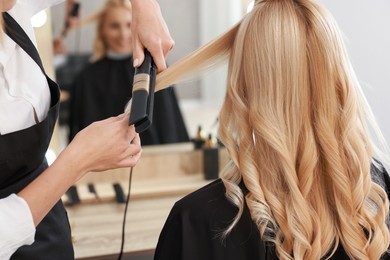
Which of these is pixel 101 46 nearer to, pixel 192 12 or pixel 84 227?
pixel 192 12

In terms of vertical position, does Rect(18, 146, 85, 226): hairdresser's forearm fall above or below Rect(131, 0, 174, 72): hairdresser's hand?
below

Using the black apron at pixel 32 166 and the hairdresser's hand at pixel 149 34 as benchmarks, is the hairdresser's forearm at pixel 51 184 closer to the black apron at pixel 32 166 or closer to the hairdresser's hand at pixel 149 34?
the black apron at pixel 32 166

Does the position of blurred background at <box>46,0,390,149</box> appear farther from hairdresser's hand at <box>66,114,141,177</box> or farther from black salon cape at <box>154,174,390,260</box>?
hairdresser's hand at <box>66,114,141,177</box>

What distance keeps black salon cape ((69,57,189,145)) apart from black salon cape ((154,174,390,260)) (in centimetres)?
89

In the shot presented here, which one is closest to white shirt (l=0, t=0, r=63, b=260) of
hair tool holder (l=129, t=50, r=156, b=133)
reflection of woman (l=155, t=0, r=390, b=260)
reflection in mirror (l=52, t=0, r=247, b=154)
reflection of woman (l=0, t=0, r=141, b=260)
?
reflection of woman (l=0, t=0, r=141, b=260)

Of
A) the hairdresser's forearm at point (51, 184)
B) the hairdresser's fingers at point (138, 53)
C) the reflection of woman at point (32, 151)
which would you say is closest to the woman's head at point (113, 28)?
the reflection of woman at point (32, 151)

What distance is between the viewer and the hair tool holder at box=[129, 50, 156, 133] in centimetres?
87

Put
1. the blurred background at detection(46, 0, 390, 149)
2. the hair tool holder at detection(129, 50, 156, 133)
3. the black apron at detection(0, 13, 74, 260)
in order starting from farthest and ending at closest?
the blurred background at detection(46, 0, 390, 149)
the black apron at detection(0, 13, 74, 260)
the hair tool holder at detection(129, 50, 156, 133)

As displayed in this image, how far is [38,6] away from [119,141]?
483 millimetres

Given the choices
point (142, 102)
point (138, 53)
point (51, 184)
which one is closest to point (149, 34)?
point (138, 53)

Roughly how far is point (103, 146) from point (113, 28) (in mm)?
983

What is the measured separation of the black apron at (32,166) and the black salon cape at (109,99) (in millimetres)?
721

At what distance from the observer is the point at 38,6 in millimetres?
1245

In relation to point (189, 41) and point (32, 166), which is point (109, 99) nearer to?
point (189, 41)
